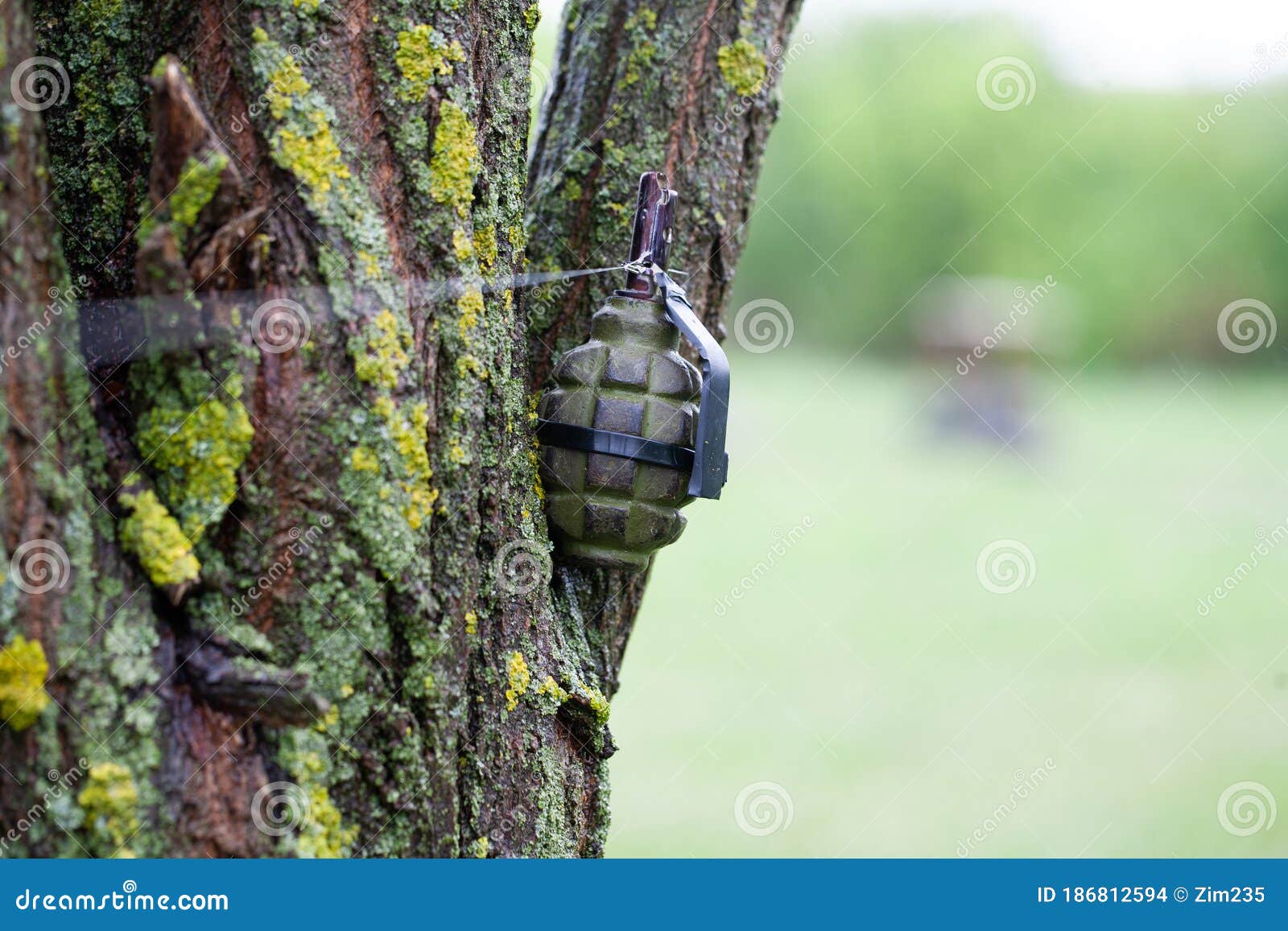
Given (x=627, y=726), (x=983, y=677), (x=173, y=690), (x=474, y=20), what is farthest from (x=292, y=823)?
(x=983, y=677)

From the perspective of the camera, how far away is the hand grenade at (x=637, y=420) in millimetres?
1397

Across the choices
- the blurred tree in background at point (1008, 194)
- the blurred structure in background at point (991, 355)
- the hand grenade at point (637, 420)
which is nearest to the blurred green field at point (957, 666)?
the blurred structure in background at point (991, 355)

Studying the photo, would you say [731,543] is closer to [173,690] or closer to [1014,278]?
[173,690]

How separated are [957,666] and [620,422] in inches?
162

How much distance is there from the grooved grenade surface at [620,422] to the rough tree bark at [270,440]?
7cm

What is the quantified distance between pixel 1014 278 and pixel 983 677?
1669 centimetres

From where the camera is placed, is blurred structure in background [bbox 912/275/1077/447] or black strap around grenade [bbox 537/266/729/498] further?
blurred structure in background [bbox 912/275/1077/447]

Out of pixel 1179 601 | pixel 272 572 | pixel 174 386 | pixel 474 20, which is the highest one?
pixel 1179 601

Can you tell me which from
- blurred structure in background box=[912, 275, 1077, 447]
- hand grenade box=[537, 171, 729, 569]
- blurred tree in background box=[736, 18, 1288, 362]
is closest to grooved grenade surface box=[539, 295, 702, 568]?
hand grenade box=[537, 171, 729, 569]

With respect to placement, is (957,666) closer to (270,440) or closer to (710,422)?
(710,422)

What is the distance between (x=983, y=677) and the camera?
16.4 feet

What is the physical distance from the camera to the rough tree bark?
3.39ft

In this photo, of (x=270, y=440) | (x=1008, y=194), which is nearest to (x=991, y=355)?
(x=1008, y=194)

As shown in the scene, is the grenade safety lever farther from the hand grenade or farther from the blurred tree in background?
the blurred tree in background
